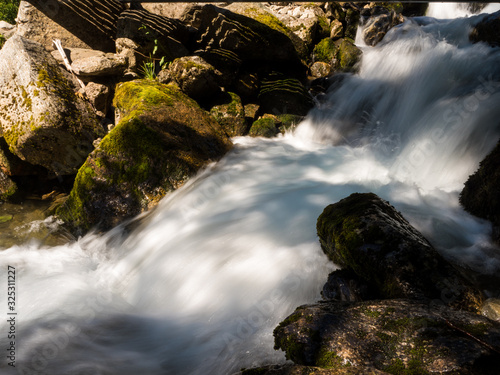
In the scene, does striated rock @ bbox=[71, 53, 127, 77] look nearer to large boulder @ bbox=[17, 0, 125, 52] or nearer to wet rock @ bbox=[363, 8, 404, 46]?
large boulder @ bbox=[17, 0, 125, 52]

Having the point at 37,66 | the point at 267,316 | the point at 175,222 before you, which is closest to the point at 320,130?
the point at 175,222

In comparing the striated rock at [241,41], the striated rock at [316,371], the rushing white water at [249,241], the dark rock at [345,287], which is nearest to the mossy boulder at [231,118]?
the rushing white water at [249,241]

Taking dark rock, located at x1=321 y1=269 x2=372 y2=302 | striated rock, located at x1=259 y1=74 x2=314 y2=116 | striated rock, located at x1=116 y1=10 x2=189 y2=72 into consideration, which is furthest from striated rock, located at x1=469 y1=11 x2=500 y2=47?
striated rock, located at x1=116 y1=10 x2=189 y2=72

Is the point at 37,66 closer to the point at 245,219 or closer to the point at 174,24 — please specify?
the point at 174,24

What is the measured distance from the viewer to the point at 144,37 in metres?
7.46

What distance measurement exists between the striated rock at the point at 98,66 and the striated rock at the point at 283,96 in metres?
3.54

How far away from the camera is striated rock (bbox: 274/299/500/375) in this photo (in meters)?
1.52

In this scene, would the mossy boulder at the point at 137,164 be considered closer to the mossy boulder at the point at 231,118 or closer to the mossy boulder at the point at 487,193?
the mossy boulder at the point at 231,118

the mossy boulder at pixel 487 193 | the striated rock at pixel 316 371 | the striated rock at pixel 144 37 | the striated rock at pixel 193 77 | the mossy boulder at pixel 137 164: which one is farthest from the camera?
the striated rock at pixel 144 37

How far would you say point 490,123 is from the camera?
4.64 m

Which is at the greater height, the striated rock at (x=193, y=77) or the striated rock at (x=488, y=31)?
the striated rock at (x=488, y=31)

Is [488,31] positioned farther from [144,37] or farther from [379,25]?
[144,37]

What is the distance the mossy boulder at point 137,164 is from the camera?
184 inches

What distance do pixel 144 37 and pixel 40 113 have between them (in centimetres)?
350
